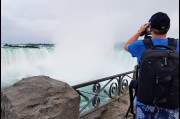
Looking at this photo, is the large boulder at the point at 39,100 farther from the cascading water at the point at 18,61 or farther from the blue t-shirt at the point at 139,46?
the cascading water at the point at 18,61

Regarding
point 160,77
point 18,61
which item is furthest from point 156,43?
point 18,61

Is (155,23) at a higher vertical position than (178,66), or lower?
higher

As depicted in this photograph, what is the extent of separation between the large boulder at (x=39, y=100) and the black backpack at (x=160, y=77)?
137 cm

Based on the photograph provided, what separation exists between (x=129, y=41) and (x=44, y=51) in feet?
84.7

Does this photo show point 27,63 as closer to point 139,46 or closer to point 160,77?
point 139,46

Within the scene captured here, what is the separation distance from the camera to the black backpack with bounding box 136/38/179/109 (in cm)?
239

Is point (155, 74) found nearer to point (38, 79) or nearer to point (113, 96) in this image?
point (38, 79)

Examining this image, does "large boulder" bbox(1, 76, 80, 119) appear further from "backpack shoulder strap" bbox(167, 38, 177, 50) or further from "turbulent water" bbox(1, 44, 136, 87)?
"turbulent water" bbox(1, 44, 136, 87)

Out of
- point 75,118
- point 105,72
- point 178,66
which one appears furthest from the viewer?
point 105,72

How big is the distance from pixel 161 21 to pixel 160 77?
55 centimetres

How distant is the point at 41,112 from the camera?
3.36 m

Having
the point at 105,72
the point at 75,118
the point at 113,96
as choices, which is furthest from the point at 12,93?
the point at 105,72

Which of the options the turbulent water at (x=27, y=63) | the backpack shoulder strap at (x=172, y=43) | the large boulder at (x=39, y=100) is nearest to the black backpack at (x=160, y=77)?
the backpack shoulder strap at (x=172, y=43)

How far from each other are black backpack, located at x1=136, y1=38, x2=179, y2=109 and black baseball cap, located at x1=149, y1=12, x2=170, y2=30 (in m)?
0.25
